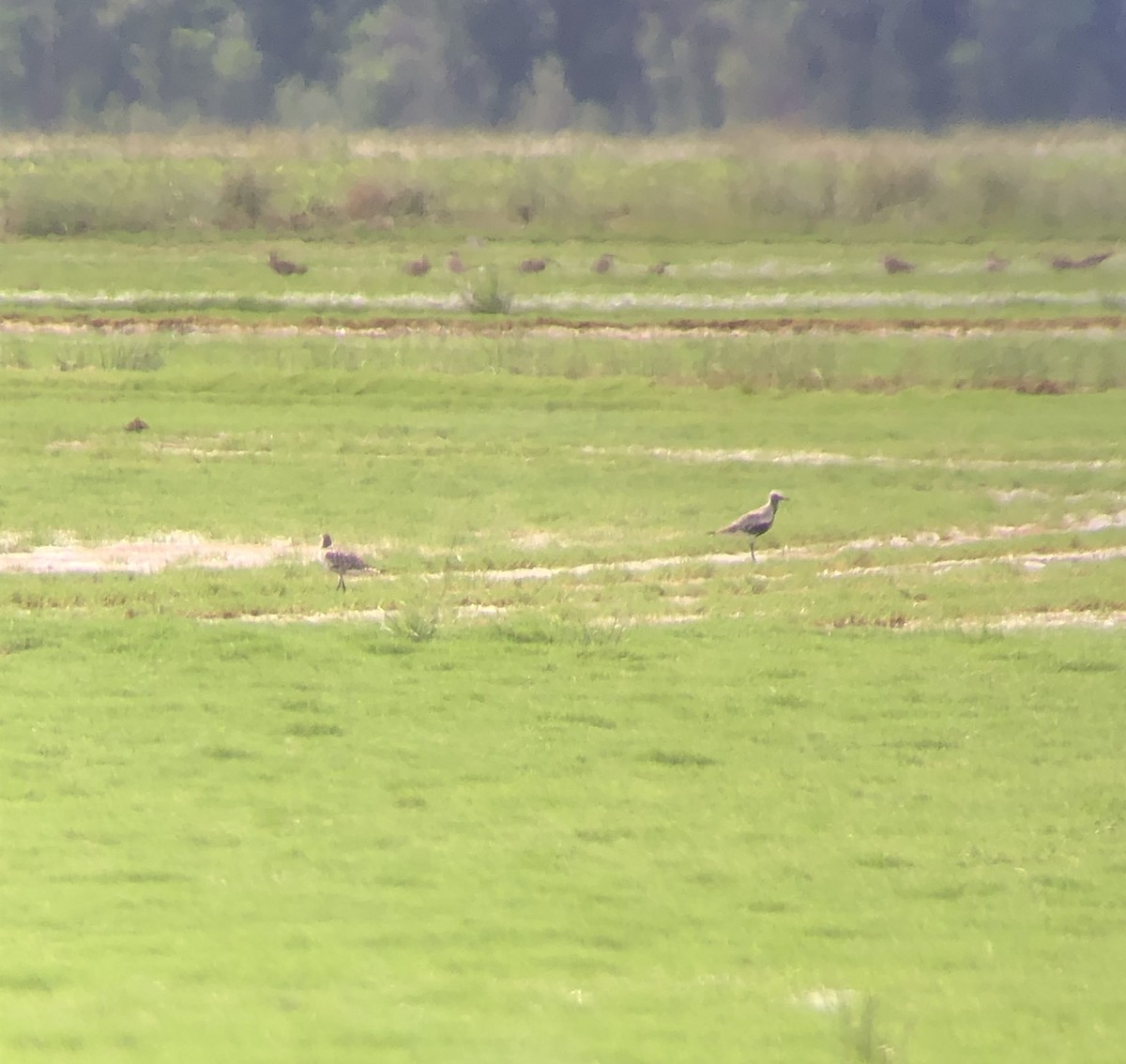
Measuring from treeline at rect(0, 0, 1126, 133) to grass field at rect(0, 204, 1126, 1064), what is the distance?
19877 mm

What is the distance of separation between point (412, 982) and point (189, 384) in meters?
19.0

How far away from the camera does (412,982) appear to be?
6719 mm

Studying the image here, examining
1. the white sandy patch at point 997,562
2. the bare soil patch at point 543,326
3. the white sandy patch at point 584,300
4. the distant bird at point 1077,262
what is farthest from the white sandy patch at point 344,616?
the distant bird at point 1077,262

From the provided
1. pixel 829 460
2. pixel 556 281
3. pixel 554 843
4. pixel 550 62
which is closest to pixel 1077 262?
pixel 556 281

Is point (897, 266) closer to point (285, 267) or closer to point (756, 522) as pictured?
point (285, 267)

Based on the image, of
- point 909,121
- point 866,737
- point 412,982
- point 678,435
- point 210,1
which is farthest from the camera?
point 210,1

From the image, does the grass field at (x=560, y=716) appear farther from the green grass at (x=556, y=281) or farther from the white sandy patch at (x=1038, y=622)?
the green grass at (x=556, y=281)

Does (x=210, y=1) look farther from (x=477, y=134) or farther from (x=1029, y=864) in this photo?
(x=1029, y=864)

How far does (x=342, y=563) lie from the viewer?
14180 mm

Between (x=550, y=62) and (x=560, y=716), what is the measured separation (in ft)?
170

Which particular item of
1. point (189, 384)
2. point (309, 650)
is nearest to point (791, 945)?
point (309, 650)

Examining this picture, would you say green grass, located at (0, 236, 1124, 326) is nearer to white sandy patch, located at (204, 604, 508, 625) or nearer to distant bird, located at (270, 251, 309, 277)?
distant bird, located at (270, 251, 309, 277)

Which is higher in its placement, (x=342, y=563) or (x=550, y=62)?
(x=342, y=563)

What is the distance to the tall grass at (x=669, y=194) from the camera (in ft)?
127
